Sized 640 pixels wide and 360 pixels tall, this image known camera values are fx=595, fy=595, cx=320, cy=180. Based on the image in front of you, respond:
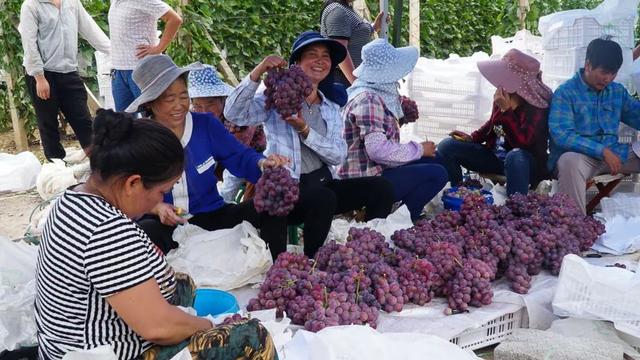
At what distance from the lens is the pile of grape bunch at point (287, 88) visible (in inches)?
113

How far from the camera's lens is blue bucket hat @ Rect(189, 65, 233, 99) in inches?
143

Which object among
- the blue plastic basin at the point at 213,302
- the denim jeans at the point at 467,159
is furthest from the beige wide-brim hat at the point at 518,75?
the blue plastic basin at the point at 213,302

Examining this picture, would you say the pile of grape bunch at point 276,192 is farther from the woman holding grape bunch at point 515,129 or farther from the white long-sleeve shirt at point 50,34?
the white long-sleeve shirt at point 50,34

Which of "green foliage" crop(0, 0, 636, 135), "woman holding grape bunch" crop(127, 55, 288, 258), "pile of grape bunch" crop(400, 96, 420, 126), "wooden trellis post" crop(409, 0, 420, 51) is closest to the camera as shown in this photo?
"woman holding grape bunch" crop(127, 55, 288, 258)

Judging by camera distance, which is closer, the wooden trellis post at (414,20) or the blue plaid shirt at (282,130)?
the blue plaid shirt at (282,130)

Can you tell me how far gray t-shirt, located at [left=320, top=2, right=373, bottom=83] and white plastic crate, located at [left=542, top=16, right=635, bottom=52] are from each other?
1534mm

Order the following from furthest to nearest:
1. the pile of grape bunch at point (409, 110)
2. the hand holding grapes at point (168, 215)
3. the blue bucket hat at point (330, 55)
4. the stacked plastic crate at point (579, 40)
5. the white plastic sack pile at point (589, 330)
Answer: the stacked plastic crate at point (579, 40) < the pile of grape bunch at point (409, 110) < the blue bucket hat at point (330, 55) < the hand holding grapes at point (168, 215) < the white plastic sack pile at point (589, 330)

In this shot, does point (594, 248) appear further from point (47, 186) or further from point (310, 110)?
point (47, 186)

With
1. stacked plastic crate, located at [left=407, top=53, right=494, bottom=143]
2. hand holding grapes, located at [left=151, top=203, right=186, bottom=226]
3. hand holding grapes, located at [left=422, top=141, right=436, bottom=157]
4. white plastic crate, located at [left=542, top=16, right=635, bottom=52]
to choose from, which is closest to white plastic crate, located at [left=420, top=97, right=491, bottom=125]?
stacked plastic crate, located at [left=407, top=53, right=494, bottom=143]

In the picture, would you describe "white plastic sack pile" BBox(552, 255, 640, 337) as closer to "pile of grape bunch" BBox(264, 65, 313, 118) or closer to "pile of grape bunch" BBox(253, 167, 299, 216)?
"pile of grape bunch" BBox(253, 167, 299, 216)

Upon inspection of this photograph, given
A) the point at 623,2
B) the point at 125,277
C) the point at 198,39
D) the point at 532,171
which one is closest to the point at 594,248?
the point at 532,171

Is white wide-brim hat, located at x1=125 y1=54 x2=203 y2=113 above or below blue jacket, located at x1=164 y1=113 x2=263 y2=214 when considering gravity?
above

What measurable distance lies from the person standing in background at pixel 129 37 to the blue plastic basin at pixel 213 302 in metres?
2.31


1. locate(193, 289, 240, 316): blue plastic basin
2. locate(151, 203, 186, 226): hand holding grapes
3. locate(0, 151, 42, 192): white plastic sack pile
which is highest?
locate(151, 203, 186, 226): hand holding grapes
